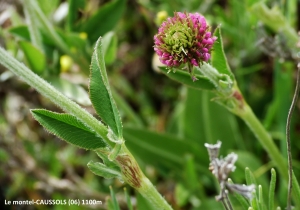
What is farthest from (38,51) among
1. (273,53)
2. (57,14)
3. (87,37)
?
(273,53)

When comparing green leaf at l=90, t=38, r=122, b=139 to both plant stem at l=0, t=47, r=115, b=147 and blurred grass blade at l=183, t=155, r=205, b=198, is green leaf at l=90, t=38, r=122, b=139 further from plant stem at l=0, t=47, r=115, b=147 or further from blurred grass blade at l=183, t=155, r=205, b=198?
blurred grass blade at l=183, t=155, r=205, b=198

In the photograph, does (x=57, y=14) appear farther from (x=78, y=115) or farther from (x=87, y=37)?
(x=78, y=115)

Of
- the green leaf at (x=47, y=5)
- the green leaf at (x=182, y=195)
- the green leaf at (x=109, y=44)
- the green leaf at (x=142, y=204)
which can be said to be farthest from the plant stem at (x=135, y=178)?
the green leaf at (x=47, y=5)

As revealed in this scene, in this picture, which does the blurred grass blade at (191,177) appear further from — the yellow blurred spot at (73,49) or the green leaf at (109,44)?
the yellow blurred spot at (73,49)

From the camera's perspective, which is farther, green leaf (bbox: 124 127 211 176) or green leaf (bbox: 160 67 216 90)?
green leaf (bbox: 124 127 211 176)

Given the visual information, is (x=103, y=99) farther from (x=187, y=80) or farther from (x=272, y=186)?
(x=272, y=186)

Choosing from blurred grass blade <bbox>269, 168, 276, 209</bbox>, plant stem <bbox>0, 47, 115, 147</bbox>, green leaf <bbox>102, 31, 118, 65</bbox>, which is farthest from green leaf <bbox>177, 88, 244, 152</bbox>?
plant stem <bbox>0, 47, 115, 147</bbox>
